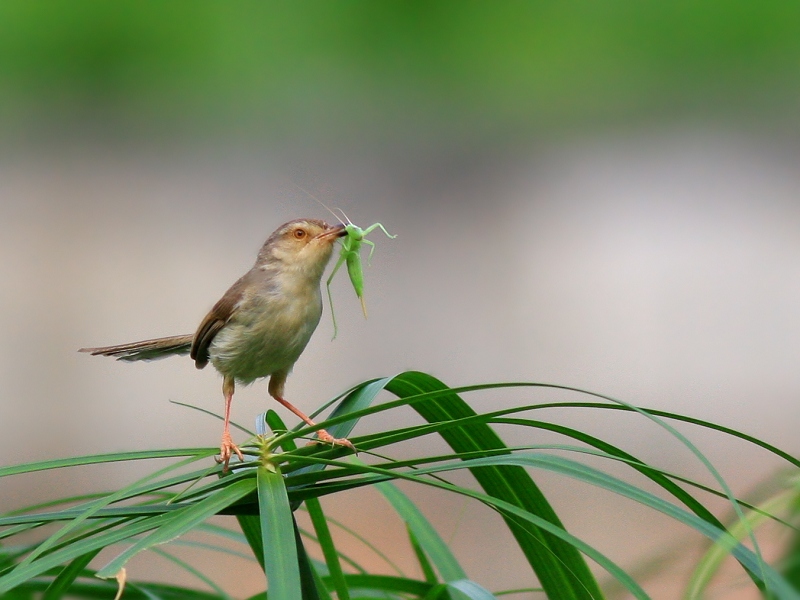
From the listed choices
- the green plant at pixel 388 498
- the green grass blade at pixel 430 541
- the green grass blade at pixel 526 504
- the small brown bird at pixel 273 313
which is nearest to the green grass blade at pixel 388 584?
the green plant at pixel 388 498

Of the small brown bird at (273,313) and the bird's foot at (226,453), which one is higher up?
the small brown bird at (273,313)

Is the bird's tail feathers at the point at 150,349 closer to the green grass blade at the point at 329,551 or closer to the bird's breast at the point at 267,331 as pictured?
the bird's breast at the point at 267,331

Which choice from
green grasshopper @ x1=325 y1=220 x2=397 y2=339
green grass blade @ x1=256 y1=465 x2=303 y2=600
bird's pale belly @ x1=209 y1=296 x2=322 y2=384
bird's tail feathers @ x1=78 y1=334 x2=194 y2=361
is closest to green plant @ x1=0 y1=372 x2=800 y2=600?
green grass blade @ x1=256 y1=465 x2=303 y2=600

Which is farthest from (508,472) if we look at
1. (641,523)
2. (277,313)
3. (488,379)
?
(488,379)

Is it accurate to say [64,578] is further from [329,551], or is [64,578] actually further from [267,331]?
[267,331]

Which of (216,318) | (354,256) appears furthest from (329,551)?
(216,318)

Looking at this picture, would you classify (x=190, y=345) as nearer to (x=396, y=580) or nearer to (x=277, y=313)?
(x=277, y=313)

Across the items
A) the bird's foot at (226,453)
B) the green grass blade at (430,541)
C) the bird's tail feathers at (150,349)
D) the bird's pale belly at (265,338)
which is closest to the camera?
the green grass blade at (430,541)
